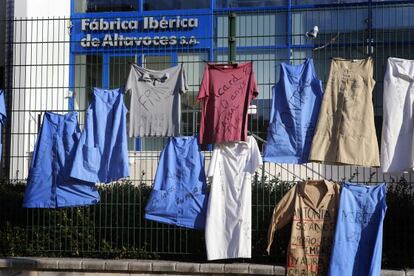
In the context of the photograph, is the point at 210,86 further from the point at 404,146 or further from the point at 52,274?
the point at 52,274

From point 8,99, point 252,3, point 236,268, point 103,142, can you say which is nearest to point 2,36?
point 8,99

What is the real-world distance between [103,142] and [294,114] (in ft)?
8.34

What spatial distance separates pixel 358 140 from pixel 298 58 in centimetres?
182

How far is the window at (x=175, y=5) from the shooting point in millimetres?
13711

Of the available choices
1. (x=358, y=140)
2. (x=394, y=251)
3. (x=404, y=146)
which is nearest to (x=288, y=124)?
(x=358, y=140)

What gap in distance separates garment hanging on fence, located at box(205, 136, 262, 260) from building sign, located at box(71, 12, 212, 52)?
4407 mm

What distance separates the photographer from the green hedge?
862cm

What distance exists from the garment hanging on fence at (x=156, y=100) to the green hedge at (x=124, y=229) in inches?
38.1

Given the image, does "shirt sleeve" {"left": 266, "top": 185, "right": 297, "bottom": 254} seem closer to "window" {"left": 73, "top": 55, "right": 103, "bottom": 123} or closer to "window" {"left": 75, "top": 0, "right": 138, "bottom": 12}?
"window" {"left": 73, "top": 55, "right": 103, "bottom": 123}

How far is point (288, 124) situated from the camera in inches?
325

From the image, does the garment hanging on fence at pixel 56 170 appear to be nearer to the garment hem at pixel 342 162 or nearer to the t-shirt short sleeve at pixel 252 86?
the t-shirt short sleeve at pixel 252 86

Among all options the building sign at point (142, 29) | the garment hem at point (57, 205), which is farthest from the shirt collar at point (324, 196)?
the building sign at point (142, 29)

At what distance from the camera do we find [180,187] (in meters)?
8.52

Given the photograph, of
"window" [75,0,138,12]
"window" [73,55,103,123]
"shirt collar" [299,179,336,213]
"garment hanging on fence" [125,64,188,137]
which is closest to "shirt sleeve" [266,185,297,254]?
"shirt collar" [299,179,336,213]
